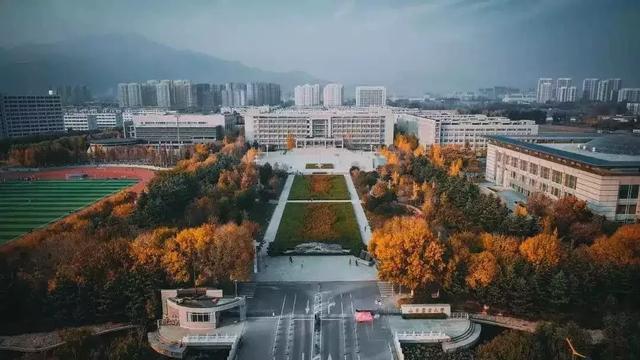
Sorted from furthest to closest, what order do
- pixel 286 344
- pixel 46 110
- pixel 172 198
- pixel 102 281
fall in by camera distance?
1. pixel 46 110
2. pixel 172 198
3. pixel 102 281
4. pixel 286 344

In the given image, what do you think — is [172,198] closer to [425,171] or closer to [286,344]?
[286,344]

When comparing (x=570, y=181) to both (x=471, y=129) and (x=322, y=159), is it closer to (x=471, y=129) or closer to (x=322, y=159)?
(x=471, y=129)

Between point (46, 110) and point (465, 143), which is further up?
point (46, 110)

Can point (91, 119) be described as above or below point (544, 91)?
below

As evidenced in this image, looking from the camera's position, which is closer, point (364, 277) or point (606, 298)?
point (606, 298)

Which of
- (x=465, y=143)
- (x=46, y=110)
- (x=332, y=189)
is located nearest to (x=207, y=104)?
(x=46, y=110)

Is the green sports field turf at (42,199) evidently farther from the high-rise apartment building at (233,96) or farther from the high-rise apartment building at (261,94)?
the high-rise apartment building at (261,94)

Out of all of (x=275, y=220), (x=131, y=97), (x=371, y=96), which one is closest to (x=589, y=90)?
(x=371, y=96)

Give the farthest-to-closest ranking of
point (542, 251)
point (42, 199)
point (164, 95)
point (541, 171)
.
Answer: point (164, 95) < point (541, 171) < point (42, 199) < point (542, 251)
